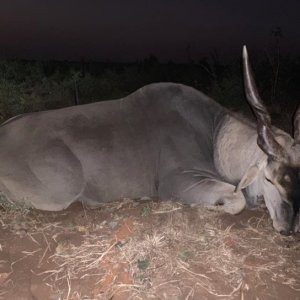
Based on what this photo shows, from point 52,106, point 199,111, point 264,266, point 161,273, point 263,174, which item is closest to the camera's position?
point 161,273

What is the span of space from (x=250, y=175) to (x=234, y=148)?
50 centimetres

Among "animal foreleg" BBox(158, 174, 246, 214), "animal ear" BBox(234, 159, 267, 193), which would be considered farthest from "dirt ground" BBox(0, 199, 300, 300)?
"animal ear" BBox(234, 159, 267, 193)

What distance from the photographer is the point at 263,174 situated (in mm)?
3703

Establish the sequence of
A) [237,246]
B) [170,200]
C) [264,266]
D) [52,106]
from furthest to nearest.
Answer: [52,106], [170,200], [237,246], [264,266]

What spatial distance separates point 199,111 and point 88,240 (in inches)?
75.7

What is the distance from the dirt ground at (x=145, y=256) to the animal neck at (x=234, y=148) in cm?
61

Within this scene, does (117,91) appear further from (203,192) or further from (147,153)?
(203,192)

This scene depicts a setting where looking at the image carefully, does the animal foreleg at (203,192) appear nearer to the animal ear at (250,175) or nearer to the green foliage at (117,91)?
the animal ear at (250,175)

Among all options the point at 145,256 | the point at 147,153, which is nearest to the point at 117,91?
the point at 147,153

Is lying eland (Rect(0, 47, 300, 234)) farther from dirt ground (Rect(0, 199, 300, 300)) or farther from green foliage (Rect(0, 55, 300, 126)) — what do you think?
green foliage (Rect(0, 55, 300, 126))

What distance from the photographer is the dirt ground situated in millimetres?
2479

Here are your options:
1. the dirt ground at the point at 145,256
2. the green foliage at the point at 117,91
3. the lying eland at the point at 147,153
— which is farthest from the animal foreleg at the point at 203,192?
the green foliage at the point at 117,91

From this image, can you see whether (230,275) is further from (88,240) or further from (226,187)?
(226,187)

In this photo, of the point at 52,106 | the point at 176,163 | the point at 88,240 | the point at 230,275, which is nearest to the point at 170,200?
the point at 176,163
